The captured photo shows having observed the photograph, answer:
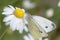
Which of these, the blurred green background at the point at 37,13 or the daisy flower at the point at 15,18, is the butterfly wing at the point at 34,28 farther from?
the blurred green background at the point at 37,13

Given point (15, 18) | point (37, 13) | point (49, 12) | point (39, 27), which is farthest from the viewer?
point (37, 13)

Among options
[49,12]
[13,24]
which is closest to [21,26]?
[13,24]

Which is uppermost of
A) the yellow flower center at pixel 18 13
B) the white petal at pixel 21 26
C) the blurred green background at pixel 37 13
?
the yellow flower center at pixel 18 13

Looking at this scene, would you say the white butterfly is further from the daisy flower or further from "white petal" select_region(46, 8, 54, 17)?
"white petal" select_region(46, 8, 54, 17)

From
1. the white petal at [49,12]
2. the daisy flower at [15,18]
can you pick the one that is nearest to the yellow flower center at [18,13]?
the daisy flower at [15,18]

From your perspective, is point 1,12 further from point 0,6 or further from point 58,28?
point 58,28

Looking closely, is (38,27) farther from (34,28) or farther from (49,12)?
(49,12)

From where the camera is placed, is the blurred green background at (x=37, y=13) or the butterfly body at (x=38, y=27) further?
the blurred green background at (x=37, y=13)

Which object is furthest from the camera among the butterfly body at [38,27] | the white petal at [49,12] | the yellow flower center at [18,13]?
the white petal at [49,12]
